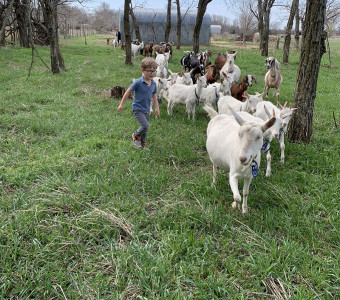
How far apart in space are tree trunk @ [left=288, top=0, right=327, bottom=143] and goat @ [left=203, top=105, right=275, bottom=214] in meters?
1.99

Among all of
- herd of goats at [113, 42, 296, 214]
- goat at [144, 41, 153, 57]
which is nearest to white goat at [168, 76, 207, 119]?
herd of goats at [113, 42, 296, 214]

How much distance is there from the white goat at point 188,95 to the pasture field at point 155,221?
1.91 m

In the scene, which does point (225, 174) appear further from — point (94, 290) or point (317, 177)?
point (94, 290)

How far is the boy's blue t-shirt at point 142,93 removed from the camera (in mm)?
5266

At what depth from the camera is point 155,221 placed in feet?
10.8

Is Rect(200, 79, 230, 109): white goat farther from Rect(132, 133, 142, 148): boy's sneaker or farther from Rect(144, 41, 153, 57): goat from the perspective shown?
Rect(144, 41, 153, 57): goat

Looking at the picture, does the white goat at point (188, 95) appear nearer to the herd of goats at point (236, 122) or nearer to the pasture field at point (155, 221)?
the herd of goats at point (236, 122)

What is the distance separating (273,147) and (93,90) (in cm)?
700

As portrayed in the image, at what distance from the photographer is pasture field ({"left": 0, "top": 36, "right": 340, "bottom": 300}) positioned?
247 cm

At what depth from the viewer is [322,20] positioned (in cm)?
500

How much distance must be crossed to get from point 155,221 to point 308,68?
13.4 feet

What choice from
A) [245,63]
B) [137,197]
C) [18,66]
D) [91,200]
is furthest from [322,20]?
[18,66]

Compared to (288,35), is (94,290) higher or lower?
lower

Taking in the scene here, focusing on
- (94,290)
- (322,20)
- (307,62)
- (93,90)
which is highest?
(322,20)
